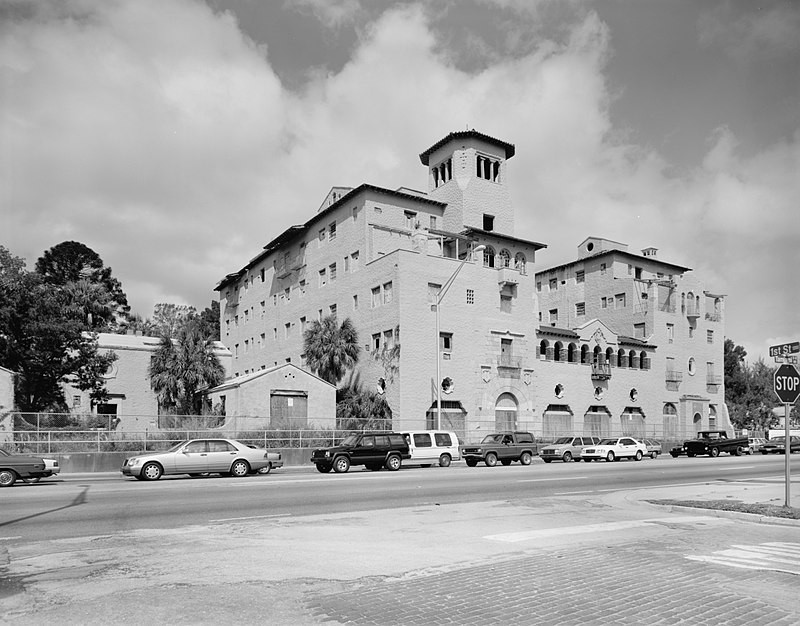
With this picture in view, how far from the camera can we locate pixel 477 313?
55.2 m

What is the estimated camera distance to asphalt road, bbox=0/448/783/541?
14030 mm

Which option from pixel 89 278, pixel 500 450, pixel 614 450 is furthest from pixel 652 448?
pixel 89 278

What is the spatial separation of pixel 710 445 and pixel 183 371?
120 ft

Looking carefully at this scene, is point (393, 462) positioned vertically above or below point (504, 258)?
below

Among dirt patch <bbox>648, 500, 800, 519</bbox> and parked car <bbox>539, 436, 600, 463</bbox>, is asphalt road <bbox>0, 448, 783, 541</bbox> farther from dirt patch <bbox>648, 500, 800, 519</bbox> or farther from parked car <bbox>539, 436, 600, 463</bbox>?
parked car <bbox>539, 436, 600, 463</bbox>

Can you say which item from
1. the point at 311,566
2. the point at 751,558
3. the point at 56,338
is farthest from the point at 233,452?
the point at 56,338

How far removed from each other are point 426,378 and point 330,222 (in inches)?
680

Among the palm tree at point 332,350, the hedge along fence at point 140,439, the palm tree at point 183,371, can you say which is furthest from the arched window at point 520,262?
the hedge along fence at point 140,439

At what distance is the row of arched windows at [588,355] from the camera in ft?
207

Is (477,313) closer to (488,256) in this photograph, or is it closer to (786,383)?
(488,256)

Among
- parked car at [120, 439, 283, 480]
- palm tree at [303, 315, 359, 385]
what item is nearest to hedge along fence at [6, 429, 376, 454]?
parked car at [120, 439, 283, 480]

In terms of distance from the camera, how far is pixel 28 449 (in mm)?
31312

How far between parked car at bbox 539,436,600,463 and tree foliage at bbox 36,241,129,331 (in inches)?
1885

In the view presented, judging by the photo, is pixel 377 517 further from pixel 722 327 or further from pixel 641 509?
pixel 722 327
